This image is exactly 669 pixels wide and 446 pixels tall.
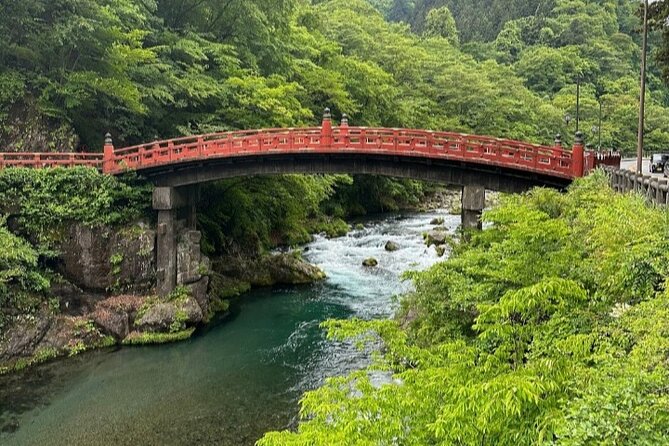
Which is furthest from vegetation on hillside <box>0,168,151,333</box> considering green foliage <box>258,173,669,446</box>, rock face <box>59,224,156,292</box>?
green foliage <box>258,173,669,446</box>

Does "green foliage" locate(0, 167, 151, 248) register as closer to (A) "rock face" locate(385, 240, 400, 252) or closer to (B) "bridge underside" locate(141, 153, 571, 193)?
(B) "bridge underside" locate(141, 153, 571, 193)

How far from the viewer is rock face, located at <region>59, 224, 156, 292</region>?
878 inches

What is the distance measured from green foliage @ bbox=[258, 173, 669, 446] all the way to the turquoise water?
6.09m

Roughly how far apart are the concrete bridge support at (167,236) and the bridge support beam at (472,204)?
12506 millimetres

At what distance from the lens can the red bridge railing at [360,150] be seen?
19672mm

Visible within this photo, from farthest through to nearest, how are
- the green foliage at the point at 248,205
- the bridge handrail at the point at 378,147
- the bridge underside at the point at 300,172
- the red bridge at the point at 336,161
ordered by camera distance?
the green foliage at the point at 248,205 → the bridge underside at the point at 300,172 → the red bridge at the point at 336,161 → the bridge handrail at the point at 378,147

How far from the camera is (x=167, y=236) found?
964 inches

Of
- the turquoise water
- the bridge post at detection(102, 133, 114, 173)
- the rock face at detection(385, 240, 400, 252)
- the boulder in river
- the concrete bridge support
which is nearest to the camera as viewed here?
the turquoise water

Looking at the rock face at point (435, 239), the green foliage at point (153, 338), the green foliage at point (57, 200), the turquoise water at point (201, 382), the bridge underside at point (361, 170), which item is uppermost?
the bridge underside at point (361, 170)

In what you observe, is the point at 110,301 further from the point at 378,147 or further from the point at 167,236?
the point at 378,147

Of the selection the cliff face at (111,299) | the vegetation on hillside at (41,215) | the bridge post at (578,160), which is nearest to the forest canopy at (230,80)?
the vegetation on hillside at (41,215)

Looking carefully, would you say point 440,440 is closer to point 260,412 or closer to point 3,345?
point 260,412

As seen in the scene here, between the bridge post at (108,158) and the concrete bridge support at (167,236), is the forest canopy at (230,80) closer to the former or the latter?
the bridge post at (108,158)

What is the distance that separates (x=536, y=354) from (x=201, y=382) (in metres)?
12.7
